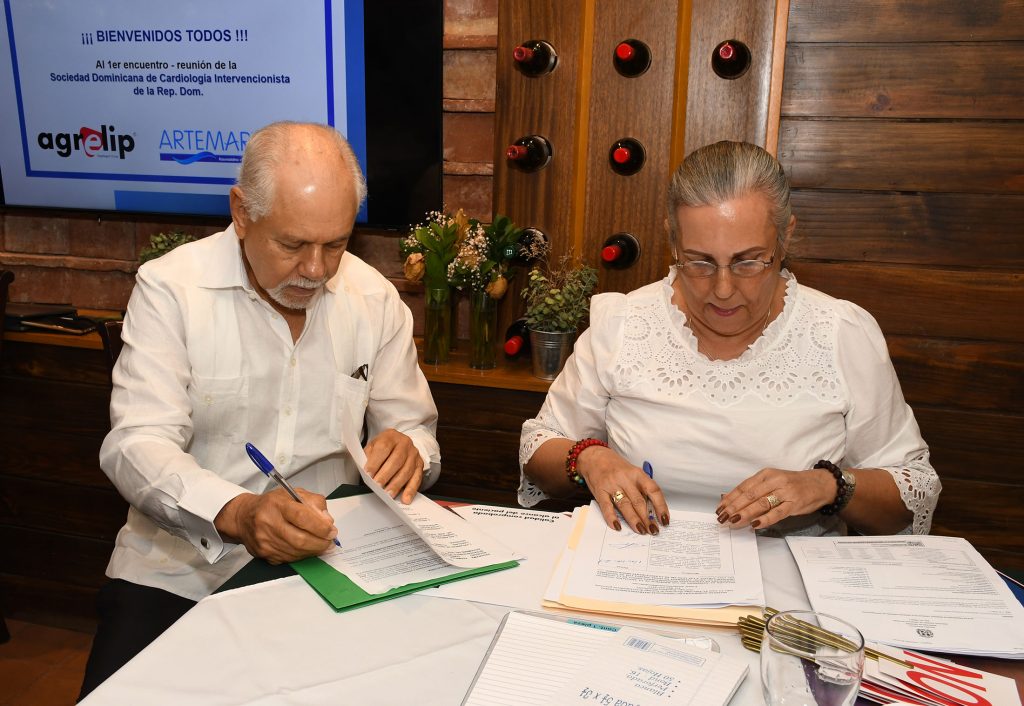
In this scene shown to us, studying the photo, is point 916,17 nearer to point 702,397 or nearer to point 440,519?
point 702,397

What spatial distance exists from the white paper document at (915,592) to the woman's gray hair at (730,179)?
1.98 ft

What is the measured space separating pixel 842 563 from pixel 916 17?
1567 millimetres

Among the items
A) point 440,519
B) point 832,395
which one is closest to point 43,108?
point 440,519

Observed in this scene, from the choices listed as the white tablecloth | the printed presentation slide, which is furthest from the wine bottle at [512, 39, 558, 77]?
the white tablecloth

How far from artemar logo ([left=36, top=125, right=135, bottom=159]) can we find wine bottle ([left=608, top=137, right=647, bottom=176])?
5.39 ft

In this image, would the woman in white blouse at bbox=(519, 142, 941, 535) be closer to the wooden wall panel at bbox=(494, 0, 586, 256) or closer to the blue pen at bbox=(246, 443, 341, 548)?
the blue pen at bbox=(246, 443, 341, 548)

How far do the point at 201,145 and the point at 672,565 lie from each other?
226cm

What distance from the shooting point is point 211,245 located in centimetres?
174

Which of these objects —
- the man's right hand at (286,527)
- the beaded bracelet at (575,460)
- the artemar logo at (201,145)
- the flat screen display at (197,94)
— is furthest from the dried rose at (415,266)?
the man's right hand at (286,527)

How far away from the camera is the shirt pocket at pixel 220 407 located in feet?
5.60

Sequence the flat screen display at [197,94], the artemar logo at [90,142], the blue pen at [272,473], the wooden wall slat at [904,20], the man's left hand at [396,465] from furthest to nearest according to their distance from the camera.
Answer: the artemar logo at [90,142]
the flat screen display at [197,94]
the wooden wall slat at [904,20]
the man's left hand at [396,465]
the blue pen at [272,473]

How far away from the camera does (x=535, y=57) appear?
2.38 metres

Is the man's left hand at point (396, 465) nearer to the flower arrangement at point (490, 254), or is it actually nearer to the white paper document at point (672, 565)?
the white paper document at point (672, 565)

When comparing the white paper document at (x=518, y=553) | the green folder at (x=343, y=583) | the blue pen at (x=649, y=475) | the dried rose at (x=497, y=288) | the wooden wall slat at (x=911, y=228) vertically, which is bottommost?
the white paper document at (x=518, y=553)
